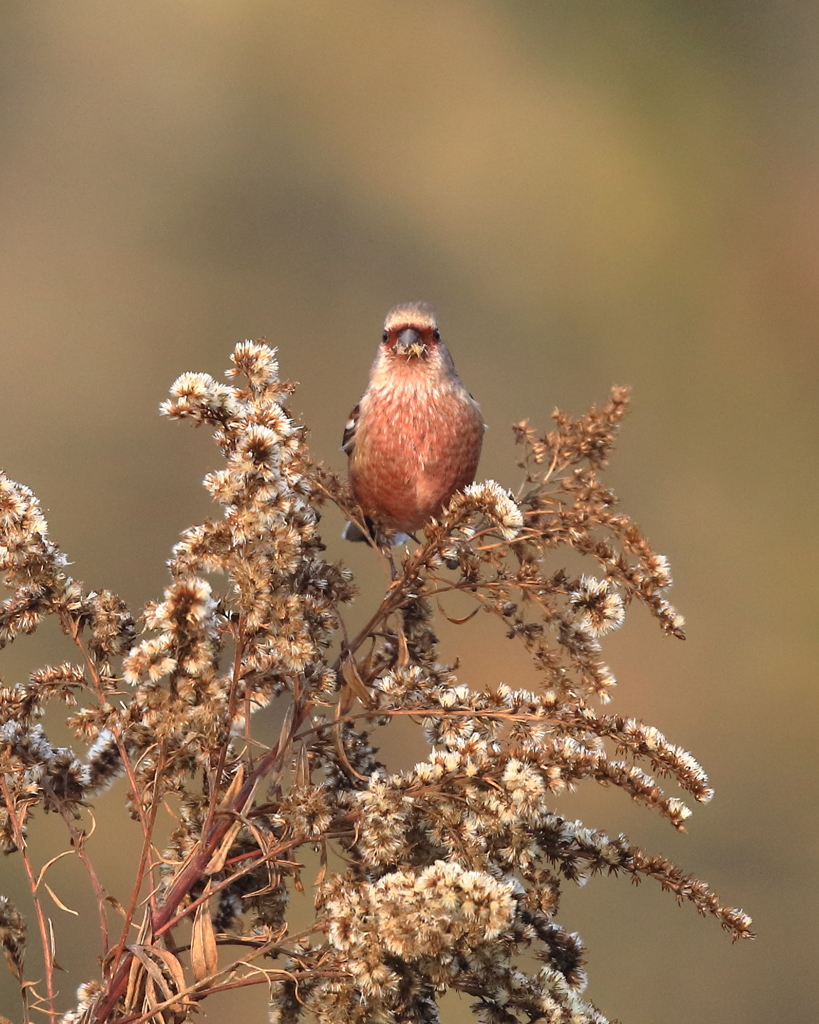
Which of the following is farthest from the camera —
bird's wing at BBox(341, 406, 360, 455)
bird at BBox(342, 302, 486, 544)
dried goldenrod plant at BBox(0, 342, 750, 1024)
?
bird's wing at BBox(341, 406, 360, 455)

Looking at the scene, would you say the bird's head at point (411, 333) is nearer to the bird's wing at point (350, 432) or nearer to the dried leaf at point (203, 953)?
the bird's wing at point (350, 432)

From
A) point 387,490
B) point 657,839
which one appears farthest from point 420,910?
point 657,839

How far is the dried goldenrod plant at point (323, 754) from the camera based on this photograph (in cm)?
72

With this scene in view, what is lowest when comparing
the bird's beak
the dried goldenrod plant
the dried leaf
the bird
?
the dried leaf

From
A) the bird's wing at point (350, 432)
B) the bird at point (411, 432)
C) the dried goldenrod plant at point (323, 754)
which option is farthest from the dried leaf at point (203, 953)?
the bird's wing at point (350, 432)

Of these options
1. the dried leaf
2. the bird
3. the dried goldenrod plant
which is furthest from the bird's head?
the dried leaf

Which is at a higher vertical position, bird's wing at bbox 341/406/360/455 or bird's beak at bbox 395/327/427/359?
bird's beak at bbox 395/327/427/359

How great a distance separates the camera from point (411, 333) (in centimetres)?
144

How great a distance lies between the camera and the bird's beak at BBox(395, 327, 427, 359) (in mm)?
1422

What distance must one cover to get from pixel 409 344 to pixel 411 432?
135 millimetres

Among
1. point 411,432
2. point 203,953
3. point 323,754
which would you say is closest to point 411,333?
point 411,432

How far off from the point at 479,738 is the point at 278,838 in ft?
0.59

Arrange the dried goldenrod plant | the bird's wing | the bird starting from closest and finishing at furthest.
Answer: the dried goldenrod plant < the bird < the bird's wing

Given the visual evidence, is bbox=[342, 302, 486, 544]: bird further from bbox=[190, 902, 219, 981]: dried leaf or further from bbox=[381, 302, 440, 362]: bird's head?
bbox=[190, 902, 219, 981]: dried leaf
